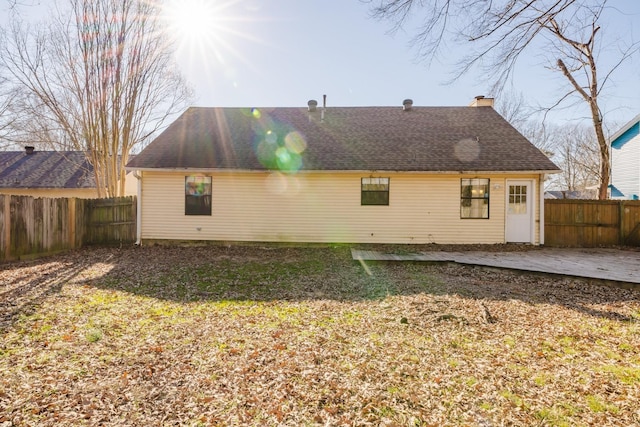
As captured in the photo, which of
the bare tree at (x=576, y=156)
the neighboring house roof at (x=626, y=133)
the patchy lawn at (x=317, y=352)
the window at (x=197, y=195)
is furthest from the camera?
the bare tree at (x=576, y=156)

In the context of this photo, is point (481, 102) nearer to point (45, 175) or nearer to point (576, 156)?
point (45, 175)

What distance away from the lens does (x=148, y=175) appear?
11.3m

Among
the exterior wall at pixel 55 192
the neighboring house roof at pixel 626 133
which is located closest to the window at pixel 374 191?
the neighboring house roof at pixel 626 133

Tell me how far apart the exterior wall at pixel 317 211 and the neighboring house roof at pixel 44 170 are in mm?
10158

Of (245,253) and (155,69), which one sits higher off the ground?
(155,69)

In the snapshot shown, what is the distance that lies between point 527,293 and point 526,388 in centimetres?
365

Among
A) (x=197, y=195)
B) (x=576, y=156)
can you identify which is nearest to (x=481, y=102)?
(x=197, y=195)

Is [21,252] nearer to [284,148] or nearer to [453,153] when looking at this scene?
[284,148]

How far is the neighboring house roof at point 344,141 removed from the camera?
36.4 ft

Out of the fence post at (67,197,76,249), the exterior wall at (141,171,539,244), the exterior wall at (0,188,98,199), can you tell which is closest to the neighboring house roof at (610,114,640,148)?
the exterior wall at (141,171,539,244)

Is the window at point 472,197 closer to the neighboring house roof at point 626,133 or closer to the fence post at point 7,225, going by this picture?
the neighboring house roof at point 626,133

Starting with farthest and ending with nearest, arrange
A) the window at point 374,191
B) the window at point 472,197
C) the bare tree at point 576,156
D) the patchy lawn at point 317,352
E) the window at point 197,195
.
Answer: the bare tree at point 576,156 → the window at point 197,195 → the window at point 374,191 → the window at point 472,197 → the patchy lawn at point 317,352

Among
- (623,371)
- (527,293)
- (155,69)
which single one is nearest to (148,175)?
(155,69)

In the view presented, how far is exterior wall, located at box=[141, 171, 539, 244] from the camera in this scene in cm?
1109
